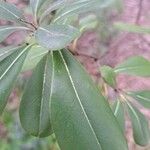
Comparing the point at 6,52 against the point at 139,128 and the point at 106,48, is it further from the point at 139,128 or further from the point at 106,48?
the point at 106,48

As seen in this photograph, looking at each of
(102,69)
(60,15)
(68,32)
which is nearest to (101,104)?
(68,32)

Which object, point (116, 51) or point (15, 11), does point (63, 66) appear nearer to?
point (15, 11)

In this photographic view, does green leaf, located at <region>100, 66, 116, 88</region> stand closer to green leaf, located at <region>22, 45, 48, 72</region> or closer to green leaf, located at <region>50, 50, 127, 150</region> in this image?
green leaf, located at <region>22, 45, 48, 72</region>

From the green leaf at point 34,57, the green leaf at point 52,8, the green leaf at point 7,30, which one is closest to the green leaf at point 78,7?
the green leaf at point 52,8

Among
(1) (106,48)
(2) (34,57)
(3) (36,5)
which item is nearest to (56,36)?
(3) (36,5)

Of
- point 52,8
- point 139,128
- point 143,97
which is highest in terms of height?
point 52,8

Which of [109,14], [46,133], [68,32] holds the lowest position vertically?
[46,133]
